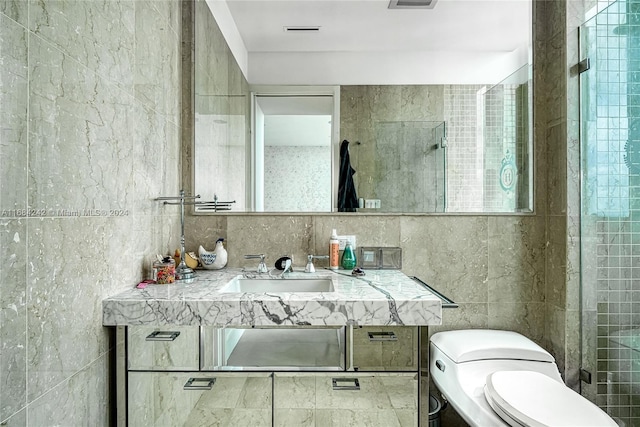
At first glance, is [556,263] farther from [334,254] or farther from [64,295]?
[64,295]

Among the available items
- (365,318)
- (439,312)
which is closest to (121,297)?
(365,318)

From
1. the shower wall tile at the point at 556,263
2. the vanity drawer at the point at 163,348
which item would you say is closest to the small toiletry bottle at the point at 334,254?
the vanity drawer at the point at 163,348

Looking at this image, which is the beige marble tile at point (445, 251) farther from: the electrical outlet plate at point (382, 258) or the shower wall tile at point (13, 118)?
the shower wall tile at point (13, 118)

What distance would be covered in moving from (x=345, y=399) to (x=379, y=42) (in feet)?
5.36

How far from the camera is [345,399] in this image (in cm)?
127

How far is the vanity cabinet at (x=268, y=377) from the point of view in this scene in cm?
127

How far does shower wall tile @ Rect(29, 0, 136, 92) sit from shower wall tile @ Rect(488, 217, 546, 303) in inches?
69.6

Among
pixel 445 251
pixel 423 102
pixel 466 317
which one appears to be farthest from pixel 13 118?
pixel 466 317

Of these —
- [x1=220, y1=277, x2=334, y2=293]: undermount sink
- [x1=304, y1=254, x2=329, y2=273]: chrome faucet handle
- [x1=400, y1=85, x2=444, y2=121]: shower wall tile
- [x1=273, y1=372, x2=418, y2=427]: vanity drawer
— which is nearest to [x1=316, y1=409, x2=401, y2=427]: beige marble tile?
[x1=273, y1=372, x2=418, y2=427]: vanity drawer

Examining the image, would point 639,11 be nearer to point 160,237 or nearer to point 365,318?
point 365,318

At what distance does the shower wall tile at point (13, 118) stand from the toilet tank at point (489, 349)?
62.8 inches

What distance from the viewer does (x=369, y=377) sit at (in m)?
1.28

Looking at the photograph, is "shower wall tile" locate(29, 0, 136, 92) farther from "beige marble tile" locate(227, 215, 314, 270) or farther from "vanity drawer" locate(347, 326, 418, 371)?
"vanity drawer" locate(347, 326, 418, 371)

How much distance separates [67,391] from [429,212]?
160 centimetres
